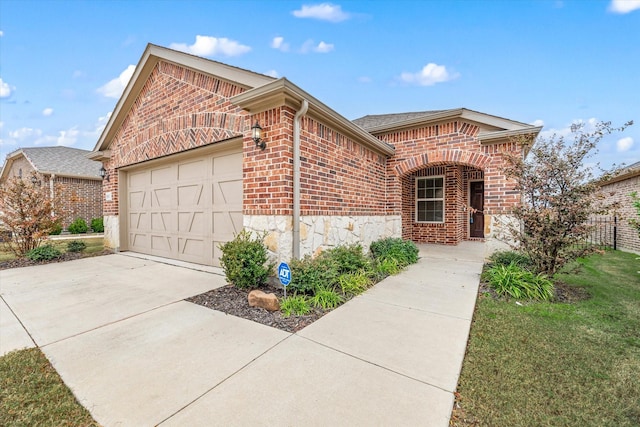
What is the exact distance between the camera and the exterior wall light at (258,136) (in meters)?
4.46

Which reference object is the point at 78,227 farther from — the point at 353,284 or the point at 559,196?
the point at 559,196

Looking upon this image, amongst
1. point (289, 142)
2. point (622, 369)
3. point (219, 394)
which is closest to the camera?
point (219, 394)

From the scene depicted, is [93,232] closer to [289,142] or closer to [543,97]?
[289,142]

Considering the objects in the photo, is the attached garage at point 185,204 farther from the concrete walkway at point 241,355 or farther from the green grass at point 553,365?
the green grass at point 553,365

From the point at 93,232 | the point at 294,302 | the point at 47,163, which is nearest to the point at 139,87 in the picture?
the point at 294,302

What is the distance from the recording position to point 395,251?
6.57m

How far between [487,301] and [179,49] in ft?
26.3

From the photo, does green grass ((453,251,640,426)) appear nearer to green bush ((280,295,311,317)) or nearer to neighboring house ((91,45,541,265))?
green bush ((280,295,311,317))

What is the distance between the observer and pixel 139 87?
735 cm

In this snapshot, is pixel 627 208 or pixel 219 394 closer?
pixel 219 394

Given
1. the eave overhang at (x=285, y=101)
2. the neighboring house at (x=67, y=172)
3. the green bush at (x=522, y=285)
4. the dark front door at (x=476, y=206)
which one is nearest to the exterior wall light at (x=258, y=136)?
the eave overhang at (x=285, y=101)

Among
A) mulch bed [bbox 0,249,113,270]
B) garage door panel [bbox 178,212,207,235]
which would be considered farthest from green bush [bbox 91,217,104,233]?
garage door panel [bbox 178,212,207,235]

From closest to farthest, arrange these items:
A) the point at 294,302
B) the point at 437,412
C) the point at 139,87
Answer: the point at 437,412 → the point at 294,302 → the point at 139,87

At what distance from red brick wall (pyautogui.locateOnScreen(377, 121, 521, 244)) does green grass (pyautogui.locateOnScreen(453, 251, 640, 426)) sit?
2.95 m
